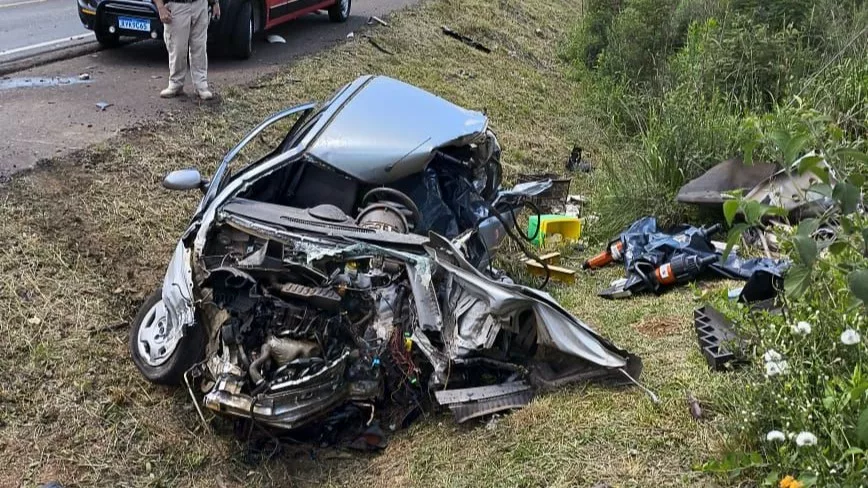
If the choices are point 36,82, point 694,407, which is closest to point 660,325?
point 694,407

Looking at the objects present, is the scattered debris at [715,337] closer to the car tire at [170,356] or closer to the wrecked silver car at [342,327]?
the wrecked silver car at [342,327]

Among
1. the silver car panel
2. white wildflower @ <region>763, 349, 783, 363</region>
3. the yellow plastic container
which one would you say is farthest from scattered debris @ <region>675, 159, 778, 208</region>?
white wildflower @ <region>763, 349, 783, 363</region>

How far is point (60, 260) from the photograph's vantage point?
5.78 meters

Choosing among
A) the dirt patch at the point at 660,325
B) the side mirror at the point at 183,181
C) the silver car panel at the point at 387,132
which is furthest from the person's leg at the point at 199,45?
the dirt patch at the point at 660,325

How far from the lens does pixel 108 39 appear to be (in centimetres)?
1003

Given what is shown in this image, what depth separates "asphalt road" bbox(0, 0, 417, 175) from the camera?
7277 millimetres

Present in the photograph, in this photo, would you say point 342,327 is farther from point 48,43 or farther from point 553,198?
point 48,43

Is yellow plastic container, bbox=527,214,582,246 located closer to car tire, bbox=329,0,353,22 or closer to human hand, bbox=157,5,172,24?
human hand, bbox=157,5,172,24

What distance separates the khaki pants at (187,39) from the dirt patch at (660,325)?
5587 mm

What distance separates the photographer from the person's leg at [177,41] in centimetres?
817

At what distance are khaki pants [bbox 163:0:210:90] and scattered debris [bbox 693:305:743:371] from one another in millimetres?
5976

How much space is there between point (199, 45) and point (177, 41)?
0.79ft

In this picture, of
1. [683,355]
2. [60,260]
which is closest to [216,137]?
[60,260]

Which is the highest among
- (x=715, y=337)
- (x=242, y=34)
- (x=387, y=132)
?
(x=387, y=132)
